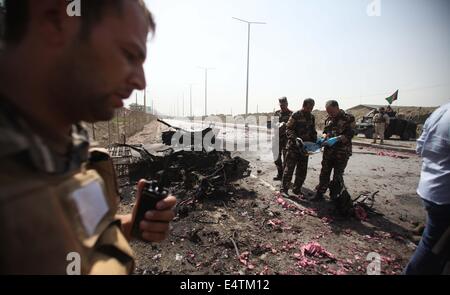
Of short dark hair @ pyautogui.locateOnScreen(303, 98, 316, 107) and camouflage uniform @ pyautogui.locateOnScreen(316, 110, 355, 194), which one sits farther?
short dark hair @ pyautogui.locateOnScreen(303, 98, 316, 107)

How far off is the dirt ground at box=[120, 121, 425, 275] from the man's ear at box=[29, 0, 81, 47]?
2.95m

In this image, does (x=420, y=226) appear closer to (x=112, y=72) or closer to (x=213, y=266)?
(x=213, y=266)

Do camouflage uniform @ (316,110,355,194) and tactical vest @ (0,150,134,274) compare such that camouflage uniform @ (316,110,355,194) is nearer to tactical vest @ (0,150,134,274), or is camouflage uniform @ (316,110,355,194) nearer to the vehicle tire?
tactical vest @ (0,150,134,274)

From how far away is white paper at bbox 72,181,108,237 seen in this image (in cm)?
87

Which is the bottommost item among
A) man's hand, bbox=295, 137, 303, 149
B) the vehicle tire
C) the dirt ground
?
the dirt ground

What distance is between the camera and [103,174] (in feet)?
4.00

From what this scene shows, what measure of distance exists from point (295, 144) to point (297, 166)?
20.1 inches

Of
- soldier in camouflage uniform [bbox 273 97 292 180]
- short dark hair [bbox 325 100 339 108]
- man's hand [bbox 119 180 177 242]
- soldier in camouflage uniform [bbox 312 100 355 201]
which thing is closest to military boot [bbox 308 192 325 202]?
soldier in camouflage uniform [bbox 312 100 355 201]

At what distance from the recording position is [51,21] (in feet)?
2.64

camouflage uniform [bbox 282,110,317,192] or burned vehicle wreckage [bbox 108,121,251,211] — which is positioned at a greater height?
camouflage uniform [bbox 282,110,317,192]

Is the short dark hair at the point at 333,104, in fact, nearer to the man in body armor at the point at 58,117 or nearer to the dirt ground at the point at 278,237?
the dirt ground at the point at 278,237

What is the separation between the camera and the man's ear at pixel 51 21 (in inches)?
31.3

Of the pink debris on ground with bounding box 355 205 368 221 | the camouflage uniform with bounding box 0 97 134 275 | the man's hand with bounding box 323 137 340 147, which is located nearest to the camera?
the camouflage uniform with bounding box 0 97 134 275

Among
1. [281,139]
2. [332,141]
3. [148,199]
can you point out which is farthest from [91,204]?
[281,139]
